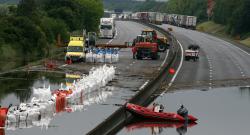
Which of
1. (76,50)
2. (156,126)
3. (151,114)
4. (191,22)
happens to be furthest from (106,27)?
(156,126)

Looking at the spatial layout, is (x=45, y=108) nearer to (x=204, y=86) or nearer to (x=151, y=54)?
(x=204, y=86)

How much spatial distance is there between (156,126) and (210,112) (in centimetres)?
866

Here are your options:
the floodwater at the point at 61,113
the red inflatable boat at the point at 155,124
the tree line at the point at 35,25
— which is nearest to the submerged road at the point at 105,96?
the floodwater at the point at 61,113

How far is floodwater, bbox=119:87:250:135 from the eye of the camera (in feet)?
153

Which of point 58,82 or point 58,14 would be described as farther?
point 58,14

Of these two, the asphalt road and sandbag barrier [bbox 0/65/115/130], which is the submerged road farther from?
the asphalt road

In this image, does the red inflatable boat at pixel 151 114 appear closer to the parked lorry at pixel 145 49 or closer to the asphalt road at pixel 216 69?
the asphalt road at pixel 216 69

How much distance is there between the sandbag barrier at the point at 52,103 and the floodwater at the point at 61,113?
69 millimetres

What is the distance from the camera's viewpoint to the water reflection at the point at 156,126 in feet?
152

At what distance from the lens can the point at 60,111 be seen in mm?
47000

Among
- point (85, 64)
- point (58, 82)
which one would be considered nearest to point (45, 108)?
point (58, 82)

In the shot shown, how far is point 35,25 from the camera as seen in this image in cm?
9788

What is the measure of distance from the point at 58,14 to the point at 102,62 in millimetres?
44253

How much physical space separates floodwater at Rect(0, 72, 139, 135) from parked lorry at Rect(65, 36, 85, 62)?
9.40 meters
